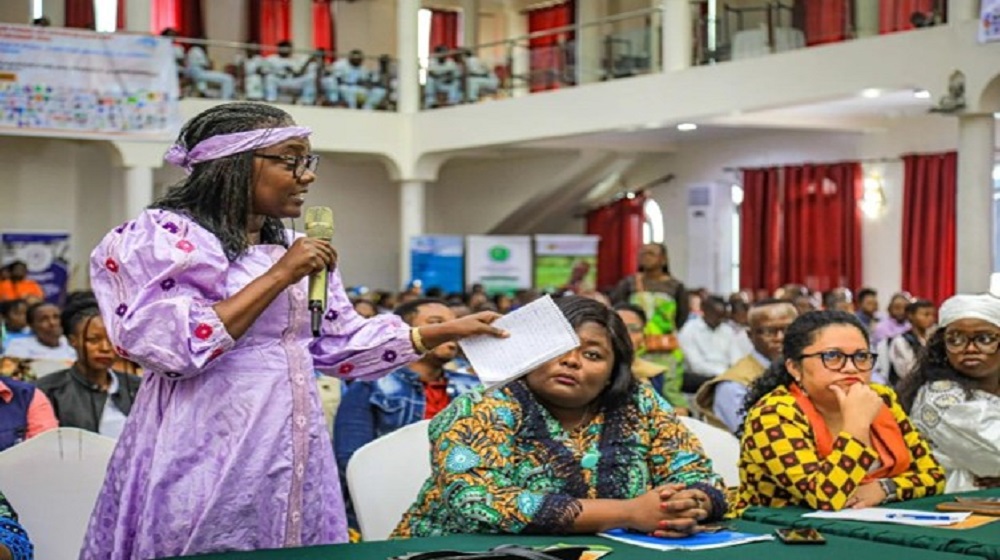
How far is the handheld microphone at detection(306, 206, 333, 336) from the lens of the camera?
2.70 metres

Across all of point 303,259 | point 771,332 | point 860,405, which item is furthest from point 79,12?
point 303,259

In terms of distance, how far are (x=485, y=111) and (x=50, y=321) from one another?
25.6 feet

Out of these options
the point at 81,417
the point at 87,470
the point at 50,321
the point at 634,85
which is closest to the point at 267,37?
the point at 634,85

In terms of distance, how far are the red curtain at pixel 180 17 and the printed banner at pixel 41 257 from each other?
11.6ft

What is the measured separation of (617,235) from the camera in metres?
19.5

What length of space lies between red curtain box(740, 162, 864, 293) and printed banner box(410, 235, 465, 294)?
10.3ft

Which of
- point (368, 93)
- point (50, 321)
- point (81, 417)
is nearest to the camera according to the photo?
point (81, 417)

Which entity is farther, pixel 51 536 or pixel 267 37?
pixel 267 37

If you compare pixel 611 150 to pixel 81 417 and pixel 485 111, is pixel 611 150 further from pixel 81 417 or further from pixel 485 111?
pixel 81 417

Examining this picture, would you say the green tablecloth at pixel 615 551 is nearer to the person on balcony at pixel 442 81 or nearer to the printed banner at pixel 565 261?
the person on balcony at pixel 442 81

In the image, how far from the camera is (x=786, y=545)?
113 inches

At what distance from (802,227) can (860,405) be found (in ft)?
43.1

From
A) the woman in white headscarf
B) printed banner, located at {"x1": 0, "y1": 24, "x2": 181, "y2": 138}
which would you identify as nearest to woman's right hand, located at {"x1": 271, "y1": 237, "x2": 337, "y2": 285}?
→ the woman in white headscarf

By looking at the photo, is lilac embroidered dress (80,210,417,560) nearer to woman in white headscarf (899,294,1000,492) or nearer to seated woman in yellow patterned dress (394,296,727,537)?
seated woman in yellow patterned dress (394,296,727,537)
